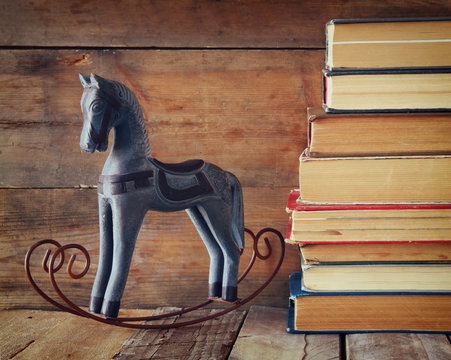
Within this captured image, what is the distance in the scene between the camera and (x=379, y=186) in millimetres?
771

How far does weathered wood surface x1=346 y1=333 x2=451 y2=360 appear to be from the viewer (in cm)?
72

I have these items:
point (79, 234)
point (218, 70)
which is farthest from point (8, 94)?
point (218, 70)

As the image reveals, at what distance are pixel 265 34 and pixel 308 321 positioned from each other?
52 centimetres

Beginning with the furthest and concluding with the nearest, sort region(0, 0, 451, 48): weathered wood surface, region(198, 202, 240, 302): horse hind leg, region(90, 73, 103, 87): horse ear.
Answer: region(0, 0, 451, 48): weathered wood surface → region(198, 202, 240, 302): horse hind leg → region(90, 73, 103, 87): horse ear

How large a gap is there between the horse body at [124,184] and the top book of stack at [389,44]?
27 centimetres

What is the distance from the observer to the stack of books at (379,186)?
2.44 ft

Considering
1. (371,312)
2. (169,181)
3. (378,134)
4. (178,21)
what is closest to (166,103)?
(178,21)

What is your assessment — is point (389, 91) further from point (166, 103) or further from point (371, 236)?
point (166, 103)

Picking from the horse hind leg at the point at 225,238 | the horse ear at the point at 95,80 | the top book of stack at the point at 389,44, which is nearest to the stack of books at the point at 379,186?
the top book of stack at the point at 389,44

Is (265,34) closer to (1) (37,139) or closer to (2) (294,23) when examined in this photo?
(2) (294,23)

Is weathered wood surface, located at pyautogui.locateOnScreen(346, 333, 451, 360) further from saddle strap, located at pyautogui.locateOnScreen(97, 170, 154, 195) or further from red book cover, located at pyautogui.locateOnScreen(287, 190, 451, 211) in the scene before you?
saddle strap, located at pyautogui.locateOnScreen(97, 170, 154, 195)

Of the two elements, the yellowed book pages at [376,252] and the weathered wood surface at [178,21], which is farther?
the weathered wood surface at [178,21]

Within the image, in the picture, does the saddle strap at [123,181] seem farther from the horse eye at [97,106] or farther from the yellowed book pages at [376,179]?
the yellowed book pages at [376,179]

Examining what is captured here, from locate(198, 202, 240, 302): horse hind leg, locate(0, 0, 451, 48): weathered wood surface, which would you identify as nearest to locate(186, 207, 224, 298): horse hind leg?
locate(198, 202, 240, 302): horse hind leg
